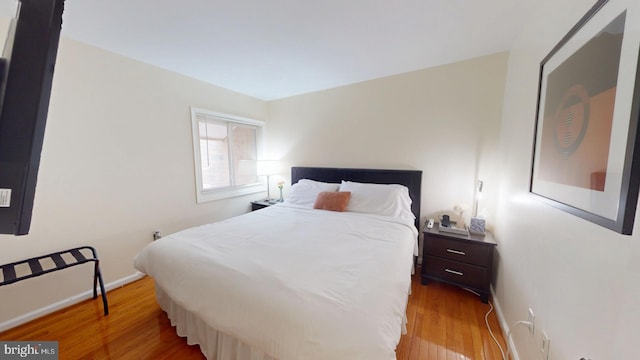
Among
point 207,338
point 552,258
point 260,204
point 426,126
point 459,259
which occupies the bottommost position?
point 207,338

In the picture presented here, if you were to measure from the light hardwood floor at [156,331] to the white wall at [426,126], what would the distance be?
1005 mm

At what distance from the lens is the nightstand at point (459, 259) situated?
6.50 feet

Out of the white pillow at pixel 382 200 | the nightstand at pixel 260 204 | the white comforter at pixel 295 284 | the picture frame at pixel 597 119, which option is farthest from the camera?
the nightstand at pixel 260 204

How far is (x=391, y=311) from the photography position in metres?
1.05

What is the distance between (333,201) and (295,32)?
65.6 inches

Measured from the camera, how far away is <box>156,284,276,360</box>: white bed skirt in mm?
1256

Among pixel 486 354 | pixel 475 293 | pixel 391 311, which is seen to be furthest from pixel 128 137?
pixel 475 293

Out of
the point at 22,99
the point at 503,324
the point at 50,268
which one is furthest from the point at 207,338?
the point at 503,324

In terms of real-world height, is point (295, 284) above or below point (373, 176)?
below

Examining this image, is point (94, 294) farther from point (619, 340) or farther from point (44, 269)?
point (619, 340)

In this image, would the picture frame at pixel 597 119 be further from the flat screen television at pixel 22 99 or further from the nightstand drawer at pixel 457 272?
the flat screen television at pixel 22 99

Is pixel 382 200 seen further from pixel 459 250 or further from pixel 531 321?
pixel 531 321

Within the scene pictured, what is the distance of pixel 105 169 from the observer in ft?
6.86

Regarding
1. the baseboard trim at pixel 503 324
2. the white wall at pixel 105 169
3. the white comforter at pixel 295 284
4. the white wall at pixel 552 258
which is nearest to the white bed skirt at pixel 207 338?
the white comforter at pixel 295 284
